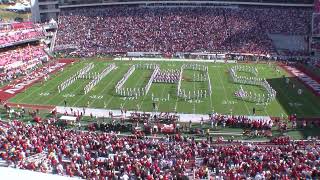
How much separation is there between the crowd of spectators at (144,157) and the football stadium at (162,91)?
0.08m

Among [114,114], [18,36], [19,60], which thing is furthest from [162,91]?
[18,36]

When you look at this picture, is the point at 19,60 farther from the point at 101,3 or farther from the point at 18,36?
the point at 101,3

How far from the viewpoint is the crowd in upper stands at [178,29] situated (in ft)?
213

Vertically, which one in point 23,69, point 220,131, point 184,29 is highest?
point 184,29

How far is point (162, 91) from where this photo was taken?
40781mm

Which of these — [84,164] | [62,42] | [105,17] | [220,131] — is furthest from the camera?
[105,17]

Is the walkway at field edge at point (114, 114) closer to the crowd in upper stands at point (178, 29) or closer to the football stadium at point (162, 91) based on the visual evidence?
the football stadium at point (162, 91)

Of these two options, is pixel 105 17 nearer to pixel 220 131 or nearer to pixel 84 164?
pixel 220 131

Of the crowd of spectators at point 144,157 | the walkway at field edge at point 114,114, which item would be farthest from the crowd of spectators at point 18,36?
the crowd of spectators at point 144,157

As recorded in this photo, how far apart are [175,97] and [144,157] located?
1718 centimetres

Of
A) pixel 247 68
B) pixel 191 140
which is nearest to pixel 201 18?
pixel 247 68

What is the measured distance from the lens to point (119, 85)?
42188 mm

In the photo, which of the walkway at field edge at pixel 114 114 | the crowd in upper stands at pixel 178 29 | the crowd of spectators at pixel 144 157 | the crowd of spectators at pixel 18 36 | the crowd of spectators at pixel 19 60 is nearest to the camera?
the crowd of spectators at pixel 144 157

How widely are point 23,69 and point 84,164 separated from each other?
33854 millimetres
